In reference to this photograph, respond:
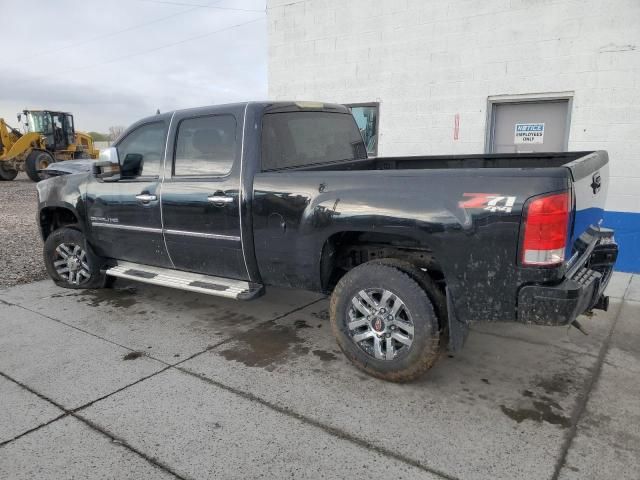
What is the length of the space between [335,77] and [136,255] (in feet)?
15.8

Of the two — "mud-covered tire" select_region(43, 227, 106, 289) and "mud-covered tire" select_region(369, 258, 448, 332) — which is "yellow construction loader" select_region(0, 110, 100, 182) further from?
"mud-covered tire" select_region(369, 258, 448, 332)

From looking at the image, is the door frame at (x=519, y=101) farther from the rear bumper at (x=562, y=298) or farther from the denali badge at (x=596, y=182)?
the rear bumper at (x=562, y=298)

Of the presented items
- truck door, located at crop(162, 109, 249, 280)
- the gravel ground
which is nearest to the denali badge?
truck door, located at crop(162, 109, 249, 280)

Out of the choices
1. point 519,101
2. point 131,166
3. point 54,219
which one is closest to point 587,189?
point 131,166

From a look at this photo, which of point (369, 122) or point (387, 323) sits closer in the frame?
point (387, 323)

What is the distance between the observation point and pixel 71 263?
217 inches

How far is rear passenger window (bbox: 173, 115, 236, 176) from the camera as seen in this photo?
4082 mm

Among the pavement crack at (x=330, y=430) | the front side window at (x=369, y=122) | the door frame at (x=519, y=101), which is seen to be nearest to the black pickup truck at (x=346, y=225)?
the pavement crack at (x=330, y=430)

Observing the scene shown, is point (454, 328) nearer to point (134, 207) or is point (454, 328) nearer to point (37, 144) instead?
point (134, 207)

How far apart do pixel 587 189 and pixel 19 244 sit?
8.54m

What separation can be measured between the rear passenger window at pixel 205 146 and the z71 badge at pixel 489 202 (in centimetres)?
200

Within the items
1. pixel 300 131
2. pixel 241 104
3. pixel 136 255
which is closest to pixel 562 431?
pixel 300 131

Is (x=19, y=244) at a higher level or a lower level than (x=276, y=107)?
lower

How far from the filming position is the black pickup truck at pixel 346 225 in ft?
9.23
